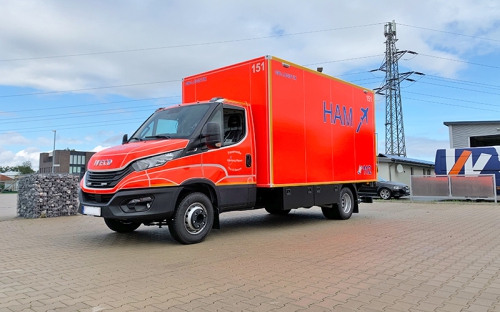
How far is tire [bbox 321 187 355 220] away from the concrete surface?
58.0 inches

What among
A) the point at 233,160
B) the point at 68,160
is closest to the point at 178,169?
the point at 233,160

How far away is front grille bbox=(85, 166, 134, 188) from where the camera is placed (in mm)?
6562

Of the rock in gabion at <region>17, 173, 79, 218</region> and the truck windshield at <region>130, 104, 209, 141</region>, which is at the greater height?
the truck windshield at <region>130, 104, 209, 141</region>

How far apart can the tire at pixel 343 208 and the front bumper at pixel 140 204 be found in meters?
5.51

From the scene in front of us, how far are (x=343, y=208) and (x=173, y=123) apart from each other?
18.8 ft

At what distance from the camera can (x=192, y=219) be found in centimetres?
718

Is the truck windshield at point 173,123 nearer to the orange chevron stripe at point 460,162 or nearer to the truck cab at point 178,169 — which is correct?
the truck cab at point 178,169

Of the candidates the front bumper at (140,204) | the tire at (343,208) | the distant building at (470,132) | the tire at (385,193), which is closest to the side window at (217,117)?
the front bumper at (140,204)

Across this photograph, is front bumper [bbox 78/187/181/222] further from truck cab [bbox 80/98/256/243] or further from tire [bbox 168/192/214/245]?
tire [bbox 168/192/214/245]

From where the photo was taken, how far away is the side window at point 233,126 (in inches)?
315

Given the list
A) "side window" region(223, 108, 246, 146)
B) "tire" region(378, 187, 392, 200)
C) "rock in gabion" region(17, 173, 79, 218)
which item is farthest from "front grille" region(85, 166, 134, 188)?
"tire" region(378, 187, 392, 200)

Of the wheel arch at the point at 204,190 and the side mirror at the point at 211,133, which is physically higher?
the side mirror at the point at 211,133

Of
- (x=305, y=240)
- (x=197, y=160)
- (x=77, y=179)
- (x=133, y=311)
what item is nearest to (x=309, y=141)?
(x=305, y=240)

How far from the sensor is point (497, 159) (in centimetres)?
1919
